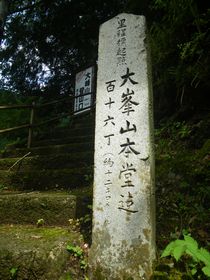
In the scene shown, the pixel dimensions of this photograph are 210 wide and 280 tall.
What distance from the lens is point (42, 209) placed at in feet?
12.0

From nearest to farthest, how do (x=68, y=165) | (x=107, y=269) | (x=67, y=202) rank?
1. (x=107, y=269)
2. (x=67, y=202)
3. (x=68, y=165)

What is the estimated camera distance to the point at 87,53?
465 inches

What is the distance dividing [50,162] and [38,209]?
144 cm

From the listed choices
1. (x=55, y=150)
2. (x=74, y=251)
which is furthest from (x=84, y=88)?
(x=74, y=251)

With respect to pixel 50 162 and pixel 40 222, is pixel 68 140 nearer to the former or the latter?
pixel 50 162

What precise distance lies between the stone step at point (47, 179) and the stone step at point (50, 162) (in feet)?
1.14

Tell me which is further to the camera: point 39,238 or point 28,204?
point 28,204

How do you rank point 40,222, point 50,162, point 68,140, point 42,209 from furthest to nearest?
point 68,140, point 50,162, point 42,209, point 40,222

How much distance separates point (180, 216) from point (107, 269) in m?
0.93

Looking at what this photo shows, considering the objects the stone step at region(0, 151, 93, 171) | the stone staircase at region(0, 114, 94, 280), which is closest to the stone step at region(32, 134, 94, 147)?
the stone staircase at region(0, 114, 94, 280)

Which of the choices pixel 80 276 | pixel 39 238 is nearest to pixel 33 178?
pixel 39 238

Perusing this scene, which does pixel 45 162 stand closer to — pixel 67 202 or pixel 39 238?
pixel 67 202

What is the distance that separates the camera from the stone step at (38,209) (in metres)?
3.56

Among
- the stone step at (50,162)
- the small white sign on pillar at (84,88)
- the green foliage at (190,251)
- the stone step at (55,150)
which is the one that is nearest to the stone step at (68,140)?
the stone step at (55,150)
